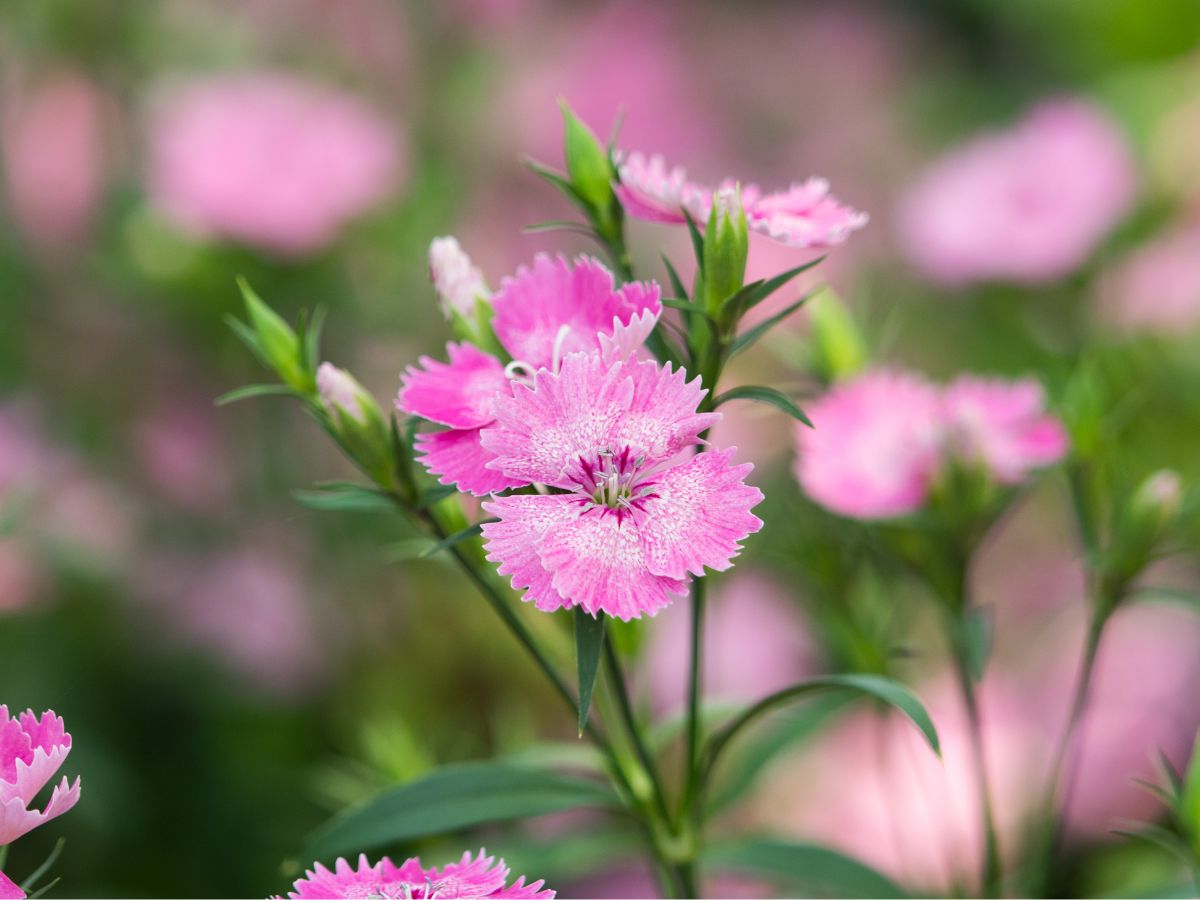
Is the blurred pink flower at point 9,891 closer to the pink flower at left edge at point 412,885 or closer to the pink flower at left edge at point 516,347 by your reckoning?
the pink flower at left edge at point 412,885

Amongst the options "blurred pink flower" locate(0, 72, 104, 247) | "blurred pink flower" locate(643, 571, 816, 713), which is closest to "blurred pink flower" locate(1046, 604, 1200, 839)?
"blurred pink flower" locate(643, 571, 816, 713)

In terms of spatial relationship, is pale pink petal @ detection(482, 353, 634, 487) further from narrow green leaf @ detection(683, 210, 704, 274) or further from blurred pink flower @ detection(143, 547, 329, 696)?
blurred pink flower @ detection(143, 547, 329, 696)

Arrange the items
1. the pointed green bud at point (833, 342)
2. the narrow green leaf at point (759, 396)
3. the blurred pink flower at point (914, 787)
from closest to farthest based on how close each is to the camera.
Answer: the narrow green leaf at point (759, 396) < the pointed green bud at point (833, 342) < the blurred pink flower at point (914, 787)

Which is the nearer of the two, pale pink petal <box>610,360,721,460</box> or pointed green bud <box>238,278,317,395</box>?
pale pink petal <box>610,360,721,460</box>

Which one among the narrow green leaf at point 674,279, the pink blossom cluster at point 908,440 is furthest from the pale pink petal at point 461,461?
the pink blossom cluster at point 908,440

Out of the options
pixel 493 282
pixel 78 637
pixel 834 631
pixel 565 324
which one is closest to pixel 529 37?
pixel 493 282

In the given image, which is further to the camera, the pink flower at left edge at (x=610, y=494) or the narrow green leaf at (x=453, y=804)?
the narrow green leaf at (x=453, y=804)

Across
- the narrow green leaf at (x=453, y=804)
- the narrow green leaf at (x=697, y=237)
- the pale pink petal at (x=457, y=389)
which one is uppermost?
the narrow green leaf at (x=697, y=237)

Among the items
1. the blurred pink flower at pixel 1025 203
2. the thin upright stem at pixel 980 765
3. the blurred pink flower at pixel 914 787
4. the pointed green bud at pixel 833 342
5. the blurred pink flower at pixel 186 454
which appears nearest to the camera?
the thin upright stem at pixel 980 765
